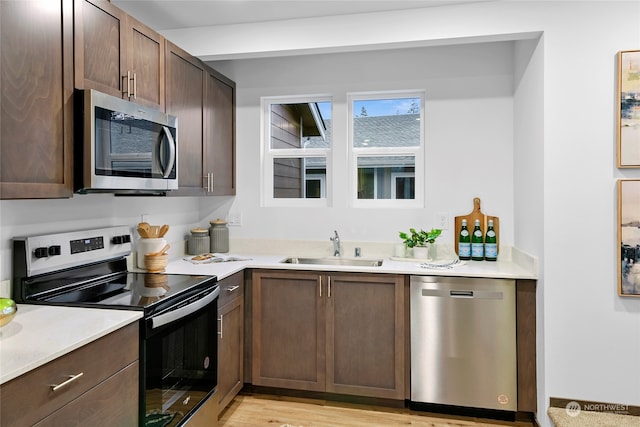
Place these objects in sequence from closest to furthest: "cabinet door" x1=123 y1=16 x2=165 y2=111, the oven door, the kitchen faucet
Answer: the oven door → "cabinet door" x1=123 y1=16 x2=165 y2=111 → the kitchen faucet

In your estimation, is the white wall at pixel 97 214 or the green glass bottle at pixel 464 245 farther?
the green glass bottle at pixel 464 245

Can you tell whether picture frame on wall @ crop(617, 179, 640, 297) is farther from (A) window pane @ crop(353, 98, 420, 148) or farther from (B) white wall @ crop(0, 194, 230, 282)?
(B) white wall @ crop(0, 194, 230, 282)

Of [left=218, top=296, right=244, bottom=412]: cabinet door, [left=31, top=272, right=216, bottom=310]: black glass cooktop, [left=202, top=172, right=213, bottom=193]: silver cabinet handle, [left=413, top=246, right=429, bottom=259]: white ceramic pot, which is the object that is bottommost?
[left=218, top=296, right=244, bottom=412]: cabinet door

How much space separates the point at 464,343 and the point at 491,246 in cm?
77

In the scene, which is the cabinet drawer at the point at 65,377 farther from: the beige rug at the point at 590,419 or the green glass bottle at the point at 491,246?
the green glass bottle at the point at 491,246

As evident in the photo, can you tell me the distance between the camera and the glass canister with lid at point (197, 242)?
322 centimetres

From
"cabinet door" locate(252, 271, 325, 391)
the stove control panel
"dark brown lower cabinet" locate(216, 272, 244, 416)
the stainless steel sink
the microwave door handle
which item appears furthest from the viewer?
the stainless steel sink

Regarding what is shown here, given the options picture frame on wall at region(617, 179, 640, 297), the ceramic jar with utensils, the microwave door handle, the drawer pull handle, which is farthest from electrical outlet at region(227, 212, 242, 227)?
picture frame on wall at region(617, 179, 640, 297)

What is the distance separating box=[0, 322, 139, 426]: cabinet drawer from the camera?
1137mm

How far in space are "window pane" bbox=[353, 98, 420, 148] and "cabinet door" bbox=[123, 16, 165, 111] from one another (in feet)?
4.97

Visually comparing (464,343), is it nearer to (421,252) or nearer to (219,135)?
(421,252)

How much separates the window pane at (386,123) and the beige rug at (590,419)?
6.39 feet

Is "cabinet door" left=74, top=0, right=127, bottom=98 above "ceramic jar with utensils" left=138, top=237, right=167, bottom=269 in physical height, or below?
above

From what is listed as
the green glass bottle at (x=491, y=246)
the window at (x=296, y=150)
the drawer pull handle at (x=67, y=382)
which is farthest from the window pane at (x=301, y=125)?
the drawer pull handle at (x=67, y=382)
